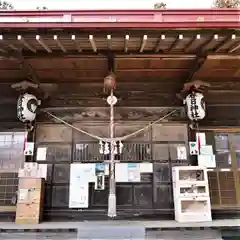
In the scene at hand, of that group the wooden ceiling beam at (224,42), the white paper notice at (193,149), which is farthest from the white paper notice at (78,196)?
the wooden ceiling beam at (224,42)

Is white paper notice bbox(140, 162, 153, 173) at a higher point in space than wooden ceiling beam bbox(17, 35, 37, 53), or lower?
lower

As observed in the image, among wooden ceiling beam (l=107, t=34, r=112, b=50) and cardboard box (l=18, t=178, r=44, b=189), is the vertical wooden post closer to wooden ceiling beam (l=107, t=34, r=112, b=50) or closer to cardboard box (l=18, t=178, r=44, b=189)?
wooden ceiling beam (l=107, t=34, r=112, b=50)

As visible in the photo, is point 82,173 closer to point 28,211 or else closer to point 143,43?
point 28,211

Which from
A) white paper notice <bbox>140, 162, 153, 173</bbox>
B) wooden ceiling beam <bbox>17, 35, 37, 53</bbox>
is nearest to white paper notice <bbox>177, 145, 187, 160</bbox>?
white paper notice <bbox>140, 162, 153, 173</bbox>

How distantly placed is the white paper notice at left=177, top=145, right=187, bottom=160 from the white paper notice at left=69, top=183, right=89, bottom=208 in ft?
6.40

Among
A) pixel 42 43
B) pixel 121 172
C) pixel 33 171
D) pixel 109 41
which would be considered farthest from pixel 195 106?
pixel 33 171

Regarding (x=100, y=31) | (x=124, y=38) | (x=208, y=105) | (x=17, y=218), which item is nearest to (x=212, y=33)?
(x=124, y=38)

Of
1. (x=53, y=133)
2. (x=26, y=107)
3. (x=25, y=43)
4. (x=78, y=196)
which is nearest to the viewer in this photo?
(x=25, y=43)

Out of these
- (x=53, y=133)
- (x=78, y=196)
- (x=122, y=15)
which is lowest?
(x=78, y=196)

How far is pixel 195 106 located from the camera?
547 cm

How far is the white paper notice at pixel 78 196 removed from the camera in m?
5.51

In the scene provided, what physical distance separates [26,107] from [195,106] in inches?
127

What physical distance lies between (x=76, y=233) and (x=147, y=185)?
5.64ft

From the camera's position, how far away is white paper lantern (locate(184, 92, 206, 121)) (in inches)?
216
